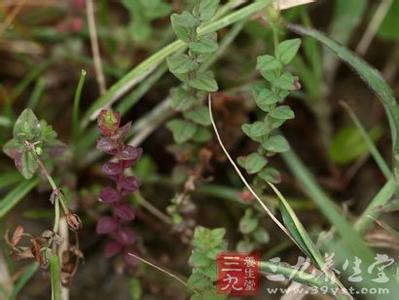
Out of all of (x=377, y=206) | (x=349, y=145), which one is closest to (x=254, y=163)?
(x=377, y=206)

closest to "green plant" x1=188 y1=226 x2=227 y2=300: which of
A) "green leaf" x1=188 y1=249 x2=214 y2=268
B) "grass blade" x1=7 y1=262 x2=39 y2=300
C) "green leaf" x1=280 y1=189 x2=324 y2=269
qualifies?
"green leaf" x1=188 y1=249 x2=214 y2=268

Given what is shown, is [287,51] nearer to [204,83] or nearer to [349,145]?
[204,83]

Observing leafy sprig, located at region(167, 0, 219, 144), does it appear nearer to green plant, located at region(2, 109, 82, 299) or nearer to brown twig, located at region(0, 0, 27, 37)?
green plant, located at region(2, 109, 82, 299)

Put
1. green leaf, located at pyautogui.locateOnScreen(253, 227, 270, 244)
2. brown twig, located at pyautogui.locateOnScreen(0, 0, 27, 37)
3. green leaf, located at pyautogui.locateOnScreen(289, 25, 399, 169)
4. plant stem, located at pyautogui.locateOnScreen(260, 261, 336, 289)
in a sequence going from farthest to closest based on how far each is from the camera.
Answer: brown twig, located at pyautogui.locateOnScreen(0, 0, 27, 37), green leaf, located at pyautogui.locateOnScreen(253, 227, 270, 244), green leaf, located at pyautogui.locateOnScreen(289, 25, 399, 169), plant stem, located at pyautogui.locateOnScreen(260, 261, 336, 289)

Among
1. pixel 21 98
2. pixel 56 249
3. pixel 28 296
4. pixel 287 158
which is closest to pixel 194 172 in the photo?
pixel 287 158

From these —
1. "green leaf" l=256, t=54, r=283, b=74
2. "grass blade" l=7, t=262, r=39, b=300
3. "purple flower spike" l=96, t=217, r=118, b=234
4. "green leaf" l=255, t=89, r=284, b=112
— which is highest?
"green leaf" l=256, t=54, r=283, b=74

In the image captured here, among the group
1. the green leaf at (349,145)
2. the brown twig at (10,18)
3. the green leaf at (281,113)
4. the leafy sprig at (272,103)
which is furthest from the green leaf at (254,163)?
the brown twig at (10,18)

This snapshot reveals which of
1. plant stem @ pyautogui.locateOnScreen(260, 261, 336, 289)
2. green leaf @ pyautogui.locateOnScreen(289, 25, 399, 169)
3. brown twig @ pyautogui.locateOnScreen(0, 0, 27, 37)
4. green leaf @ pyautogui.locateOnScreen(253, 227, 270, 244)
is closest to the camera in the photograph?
plant stem @ pyautogui.locateOnScreen(260, 261, 336, 289)

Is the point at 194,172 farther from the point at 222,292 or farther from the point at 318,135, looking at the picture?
the point at 318,135
